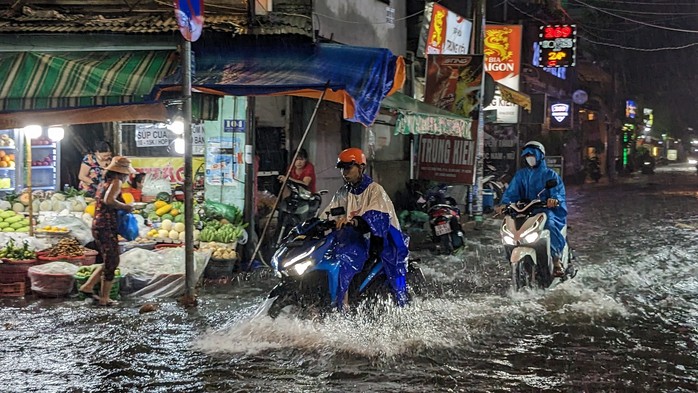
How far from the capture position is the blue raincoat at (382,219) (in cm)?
645

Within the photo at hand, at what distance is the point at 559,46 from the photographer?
2617cm

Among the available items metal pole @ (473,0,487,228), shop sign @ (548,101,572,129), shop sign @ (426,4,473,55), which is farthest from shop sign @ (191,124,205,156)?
shop sign @ (548,101,572,129)

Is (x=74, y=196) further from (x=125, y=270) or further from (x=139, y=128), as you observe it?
(x=125, y=270)

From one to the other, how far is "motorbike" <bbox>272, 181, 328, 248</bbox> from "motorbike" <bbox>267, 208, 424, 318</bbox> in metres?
4.20

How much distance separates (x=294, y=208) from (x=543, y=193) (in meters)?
3.92

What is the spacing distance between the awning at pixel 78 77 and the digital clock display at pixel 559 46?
1921 centimetres

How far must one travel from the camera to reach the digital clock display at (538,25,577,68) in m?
26.1

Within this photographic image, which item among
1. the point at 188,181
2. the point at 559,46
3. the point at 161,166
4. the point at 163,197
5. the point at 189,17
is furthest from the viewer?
the point at 559,46

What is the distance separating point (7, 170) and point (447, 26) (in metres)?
10.9

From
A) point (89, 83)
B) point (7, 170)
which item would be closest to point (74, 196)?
point (7, 170)

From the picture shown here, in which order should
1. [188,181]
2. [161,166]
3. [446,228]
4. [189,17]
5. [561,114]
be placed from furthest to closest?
[561,114] < [446,228] < [161,166] < [188,181] < [189,17]

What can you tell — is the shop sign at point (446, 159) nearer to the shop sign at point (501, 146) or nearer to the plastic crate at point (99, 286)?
the plastic crate at point (99, 286)

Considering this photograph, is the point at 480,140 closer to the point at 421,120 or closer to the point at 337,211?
the point at 421,120

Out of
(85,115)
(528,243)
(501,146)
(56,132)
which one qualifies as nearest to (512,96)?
(501,146)
